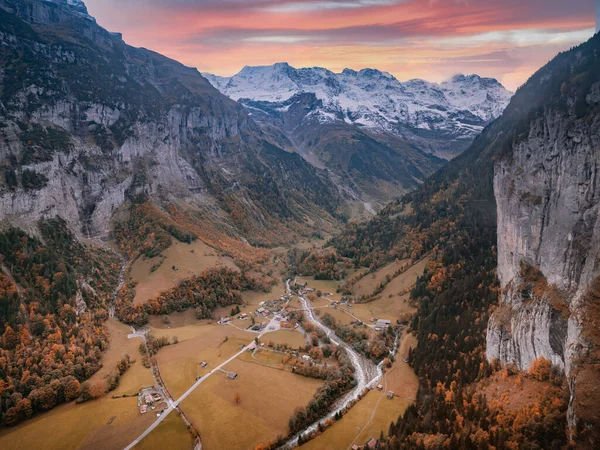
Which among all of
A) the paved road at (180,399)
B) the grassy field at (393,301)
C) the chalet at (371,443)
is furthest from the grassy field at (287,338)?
the chalet at (371,443)

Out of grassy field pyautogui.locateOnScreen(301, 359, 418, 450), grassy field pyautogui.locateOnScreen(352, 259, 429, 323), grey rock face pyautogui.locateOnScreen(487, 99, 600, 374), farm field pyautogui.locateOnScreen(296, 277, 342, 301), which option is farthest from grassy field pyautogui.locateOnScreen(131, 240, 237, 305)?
grey rock face pyautogui.locateOnScreen(487, 99, 600, 374)

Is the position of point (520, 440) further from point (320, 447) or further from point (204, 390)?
point (204, 390)

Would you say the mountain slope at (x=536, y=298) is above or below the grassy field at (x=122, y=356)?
above

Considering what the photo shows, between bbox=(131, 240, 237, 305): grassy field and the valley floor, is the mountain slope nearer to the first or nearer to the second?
the valley floor

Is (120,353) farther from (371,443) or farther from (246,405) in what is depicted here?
(371,443)

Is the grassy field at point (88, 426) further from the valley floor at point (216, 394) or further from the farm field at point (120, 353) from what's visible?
the farm field at point (120, 353)

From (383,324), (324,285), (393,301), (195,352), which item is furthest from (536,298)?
(324,285)
